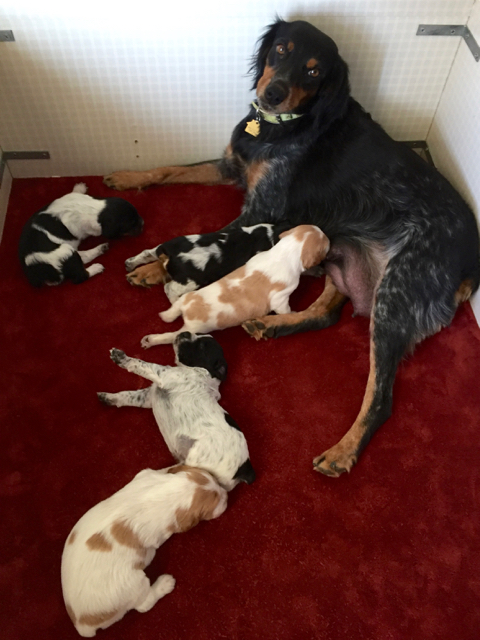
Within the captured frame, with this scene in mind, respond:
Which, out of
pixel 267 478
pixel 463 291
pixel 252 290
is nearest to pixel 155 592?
pixel 267 478

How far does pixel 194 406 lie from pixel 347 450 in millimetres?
682

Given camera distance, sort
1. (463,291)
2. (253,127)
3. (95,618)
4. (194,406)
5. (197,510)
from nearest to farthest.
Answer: (95,618)
(197,510)
(194,406)
(463,291)
(253,127)

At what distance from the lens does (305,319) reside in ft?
8.41

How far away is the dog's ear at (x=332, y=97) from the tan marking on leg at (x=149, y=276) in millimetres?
998

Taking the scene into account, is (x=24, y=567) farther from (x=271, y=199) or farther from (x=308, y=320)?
(x=271, y=199)

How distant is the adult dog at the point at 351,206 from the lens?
2.34 m

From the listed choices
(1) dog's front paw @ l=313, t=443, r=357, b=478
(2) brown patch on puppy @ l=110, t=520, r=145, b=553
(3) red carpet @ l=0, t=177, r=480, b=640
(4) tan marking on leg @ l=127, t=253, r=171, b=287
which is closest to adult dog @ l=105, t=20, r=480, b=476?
(1) dog's front paw @ l=313, t=443, r=357, b=478

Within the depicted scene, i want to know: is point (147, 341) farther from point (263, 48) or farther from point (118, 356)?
point (263, 48)

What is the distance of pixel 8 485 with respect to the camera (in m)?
2.12

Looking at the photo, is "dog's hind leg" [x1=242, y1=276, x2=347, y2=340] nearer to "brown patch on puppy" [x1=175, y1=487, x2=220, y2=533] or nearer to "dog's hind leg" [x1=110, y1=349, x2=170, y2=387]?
"dog's hind leg" [x1=110, y1=349, x2=170, y2=387]

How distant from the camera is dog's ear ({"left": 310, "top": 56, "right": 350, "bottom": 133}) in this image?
7.90 feet

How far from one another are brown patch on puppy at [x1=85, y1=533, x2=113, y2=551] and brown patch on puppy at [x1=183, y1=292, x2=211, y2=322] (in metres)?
0.95

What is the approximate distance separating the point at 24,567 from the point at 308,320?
1.55 meters

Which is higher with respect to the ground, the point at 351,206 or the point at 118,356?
the point at 351,206
